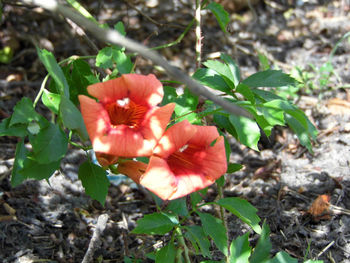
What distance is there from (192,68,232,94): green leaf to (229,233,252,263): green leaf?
0.62 meters

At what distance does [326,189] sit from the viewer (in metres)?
2.66

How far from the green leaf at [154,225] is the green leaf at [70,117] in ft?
1.51

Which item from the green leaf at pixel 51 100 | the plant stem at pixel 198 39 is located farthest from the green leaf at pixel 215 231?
the plant stem at pixel 198 39

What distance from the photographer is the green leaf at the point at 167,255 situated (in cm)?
159

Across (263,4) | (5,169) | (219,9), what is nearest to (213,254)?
(219,9)

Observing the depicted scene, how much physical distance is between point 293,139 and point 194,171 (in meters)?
2.09

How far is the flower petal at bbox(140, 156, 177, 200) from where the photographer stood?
123 cm

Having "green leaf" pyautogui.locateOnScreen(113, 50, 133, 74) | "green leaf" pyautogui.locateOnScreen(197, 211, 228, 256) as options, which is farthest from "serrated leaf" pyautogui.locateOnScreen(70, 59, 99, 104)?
"green leaf" pyautogui.locateOnScreen(197, 211, 228, 256)

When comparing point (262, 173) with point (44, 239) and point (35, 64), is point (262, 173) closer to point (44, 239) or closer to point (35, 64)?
point (44, 239)

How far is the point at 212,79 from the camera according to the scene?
1.79 metres

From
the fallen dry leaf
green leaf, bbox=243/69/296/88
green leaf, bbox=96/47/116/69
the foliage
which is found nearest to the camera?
the foliage

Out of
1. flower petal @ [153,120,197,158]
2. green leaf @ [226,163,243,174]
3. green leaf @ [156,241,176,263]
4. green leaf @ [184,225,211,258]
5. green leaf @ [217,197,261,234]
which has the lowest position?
green leaf @ [156,241,176,263]

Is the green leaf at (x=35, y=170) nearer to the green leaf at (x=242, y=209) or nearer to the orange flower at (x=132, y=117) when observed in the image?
the orange flower at (x=132, y=117)

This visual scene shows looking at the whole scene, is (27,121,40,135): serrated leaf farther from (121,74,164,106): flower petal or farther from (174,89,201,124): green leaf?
(174,89,201,124): green leaf
